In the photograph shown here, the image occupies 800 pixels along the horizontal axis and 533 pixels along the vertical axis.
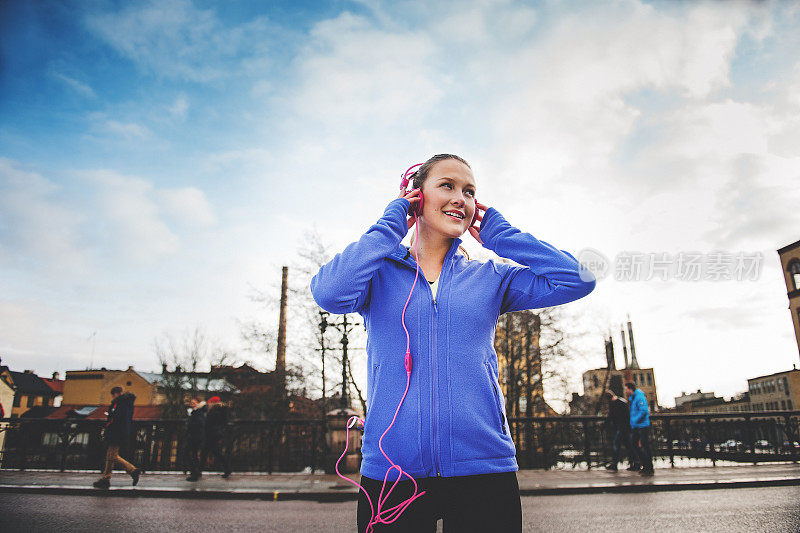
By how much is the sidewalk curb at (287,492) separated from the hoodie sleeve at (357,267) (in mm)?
8188

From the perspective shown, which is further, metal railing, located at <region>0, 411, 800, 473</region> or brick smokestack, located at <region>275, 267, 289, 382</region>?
brick smokestack, located at <region>275, 267, 289, 382</region>

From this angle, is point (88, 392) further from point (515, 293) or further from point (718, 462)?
point (515, 293)

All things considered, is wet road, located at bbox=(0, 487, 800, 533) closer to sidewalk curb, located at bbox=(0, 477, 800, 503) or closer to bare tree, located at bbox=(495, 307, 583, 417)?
sidewalk curb, located at bbox=(0, 477, 800, 503)

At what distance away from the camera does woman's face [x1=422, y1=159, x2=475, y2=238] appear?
1910 millimetres

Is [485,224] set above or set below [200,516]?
above

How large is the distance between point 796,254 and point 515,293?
43.7 meters

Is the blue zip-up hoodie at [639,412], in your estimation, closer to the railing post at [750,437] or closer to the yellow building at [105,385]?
the railing post at [750,437]

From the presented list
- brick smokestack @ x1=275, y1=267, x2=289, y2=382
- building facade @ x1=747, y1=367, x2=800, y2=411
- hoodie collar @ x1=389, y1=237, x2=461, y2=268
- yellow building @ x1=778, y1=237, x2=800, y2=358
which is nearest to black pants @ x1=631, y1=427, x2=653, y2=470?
hoodie collar @ x1=389, y1=237, x2=461, y2=268

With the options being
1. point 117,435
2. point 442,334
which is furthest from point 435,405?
point 117,435

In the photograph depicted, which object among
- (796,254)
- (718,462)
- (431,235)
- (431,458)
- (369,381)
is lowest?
(718,462)

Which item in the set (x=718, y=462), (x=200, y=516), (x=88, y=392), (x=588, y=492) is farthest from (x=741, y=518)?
(x=88, y=392)

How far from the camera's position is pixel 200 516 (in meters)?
6.80

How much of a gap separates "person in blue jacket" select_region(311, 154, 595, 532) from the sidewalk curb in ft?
26.8

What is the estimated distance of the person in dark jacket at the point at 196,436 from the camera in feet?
36.6
